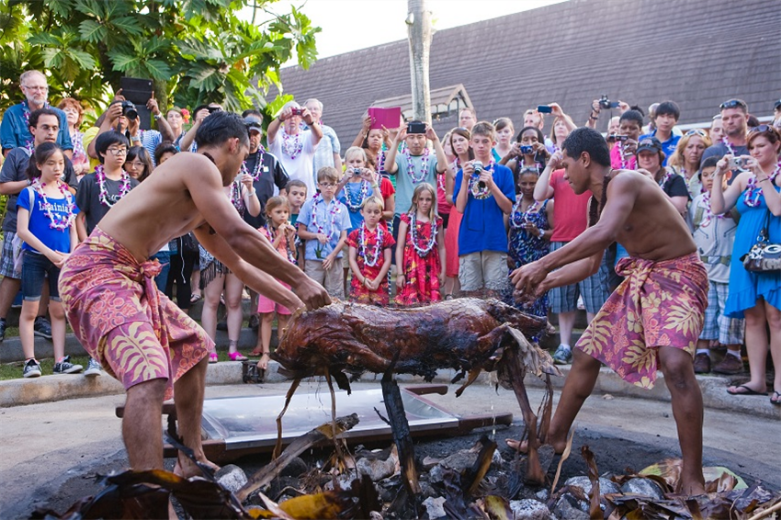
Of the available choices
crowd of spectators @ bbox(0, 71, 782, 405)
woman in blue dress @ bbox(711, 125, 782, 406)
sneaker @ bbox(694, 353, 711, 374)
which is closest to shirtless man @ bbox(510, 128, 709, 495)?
crowd of spectators @ bbox(0, 71, 782, 405)

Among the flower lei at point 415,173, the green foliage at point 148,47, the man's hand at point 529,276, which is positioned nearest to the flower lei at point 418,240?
the flower lei at point 415,173

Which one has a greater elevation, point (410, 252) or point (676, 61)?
point (676, 61)

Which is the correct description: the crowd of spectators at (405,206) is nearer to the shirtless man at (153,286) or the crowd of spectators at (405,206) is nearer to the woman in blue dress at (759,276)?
the woman in blue dress at (759,276)

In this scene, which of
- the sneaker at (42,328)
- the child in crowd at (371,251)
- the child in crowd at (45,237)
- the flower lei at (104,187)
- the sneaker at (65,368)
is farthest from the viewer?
the child in crowd at (371,251)

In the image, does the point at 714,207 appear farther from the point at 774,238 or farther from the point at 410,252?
the point at 410,252

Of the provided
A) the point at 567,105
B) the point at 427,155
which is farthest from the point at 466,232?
the point at 567,105

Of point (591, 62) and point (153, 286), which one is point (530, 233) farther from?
point (591, 62)

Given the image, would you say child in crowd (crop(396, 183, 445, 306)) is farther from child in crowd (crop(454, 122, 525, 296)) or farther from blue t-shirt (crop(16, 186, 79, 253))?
blue t-shirt (crop(16, 186, 79, 253))

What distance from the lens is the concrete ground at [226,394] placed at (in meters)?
4.43

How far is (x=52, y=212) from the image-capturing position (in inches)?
288

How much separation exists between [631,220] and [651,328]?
2.36 feet

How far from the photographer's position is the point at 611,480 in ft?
Answer: 14.0

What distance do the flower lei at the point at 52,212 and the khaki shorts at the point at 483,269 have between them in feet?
13.9

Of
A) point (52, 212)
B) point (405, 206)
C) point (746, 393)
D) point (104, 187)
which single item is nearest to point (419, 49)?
point (405, 206)
